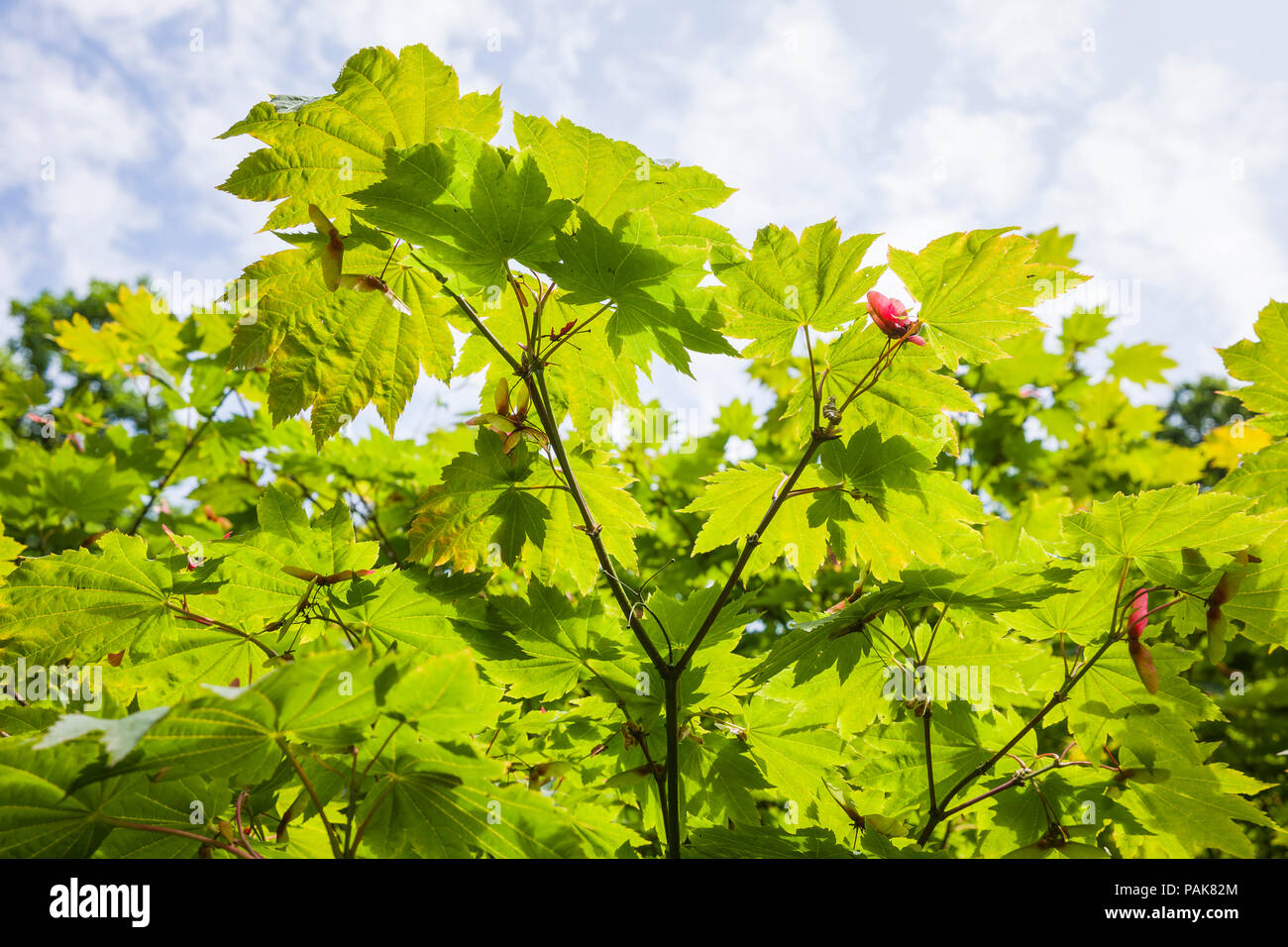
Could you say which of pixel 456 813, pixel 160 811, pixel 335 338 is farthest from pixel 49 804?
pixel 335 338

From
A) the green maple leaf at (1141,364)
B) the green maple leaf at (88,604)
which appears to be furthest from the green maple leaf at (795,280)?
the green maple leaf at (1141,364)

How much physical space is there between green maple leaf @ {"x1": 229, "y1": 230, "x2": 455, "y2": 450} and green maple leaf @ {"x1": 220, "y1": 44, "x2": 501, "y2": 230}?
125 millimetres

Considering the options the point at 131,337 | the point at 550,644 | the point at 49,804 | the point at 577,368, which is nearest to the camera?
the point at 49,804

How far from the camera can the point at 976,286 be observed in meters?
1.56

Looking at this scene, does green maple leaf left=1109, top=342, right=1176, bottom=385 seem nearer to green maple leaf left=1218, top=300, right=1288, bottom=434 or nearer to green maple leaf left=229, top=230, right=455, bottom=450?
green maple leaf left=1218, top=300, right=1288, bottom=434

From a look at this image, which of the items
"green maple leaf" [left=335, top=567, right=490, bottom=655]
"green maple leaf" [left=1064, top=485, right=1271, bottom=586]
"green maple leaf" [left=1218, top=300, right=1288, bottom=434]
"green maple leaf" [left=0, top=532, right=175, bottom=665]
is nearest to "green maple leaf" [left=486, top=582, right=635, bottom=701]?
"green maple leaf" [left=335, top=567, right=490, bottom=655]

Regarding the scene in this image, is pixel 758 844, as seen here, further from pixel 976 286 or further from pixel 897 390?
pixel 976 286

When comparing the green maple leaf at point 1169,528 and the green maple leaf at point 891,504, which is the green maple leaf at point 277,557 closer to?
the green maple leaf at point 891,504

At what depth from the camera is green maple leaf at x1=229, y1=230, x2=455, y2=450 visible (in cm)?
167

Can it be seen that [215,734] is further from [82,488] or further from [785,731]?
[82,488]

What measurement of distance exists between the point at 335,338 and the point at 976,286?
1415 millimetres

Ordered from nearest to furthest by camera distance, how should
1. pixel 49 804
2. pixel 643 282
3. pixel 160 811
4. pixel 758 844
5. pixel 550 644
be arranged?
pixel 49 804, pixel 160 811, pixel 758 844, pixel 643 282, pixel 550 644

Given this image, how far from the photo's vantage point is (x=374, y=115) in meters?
1.67
